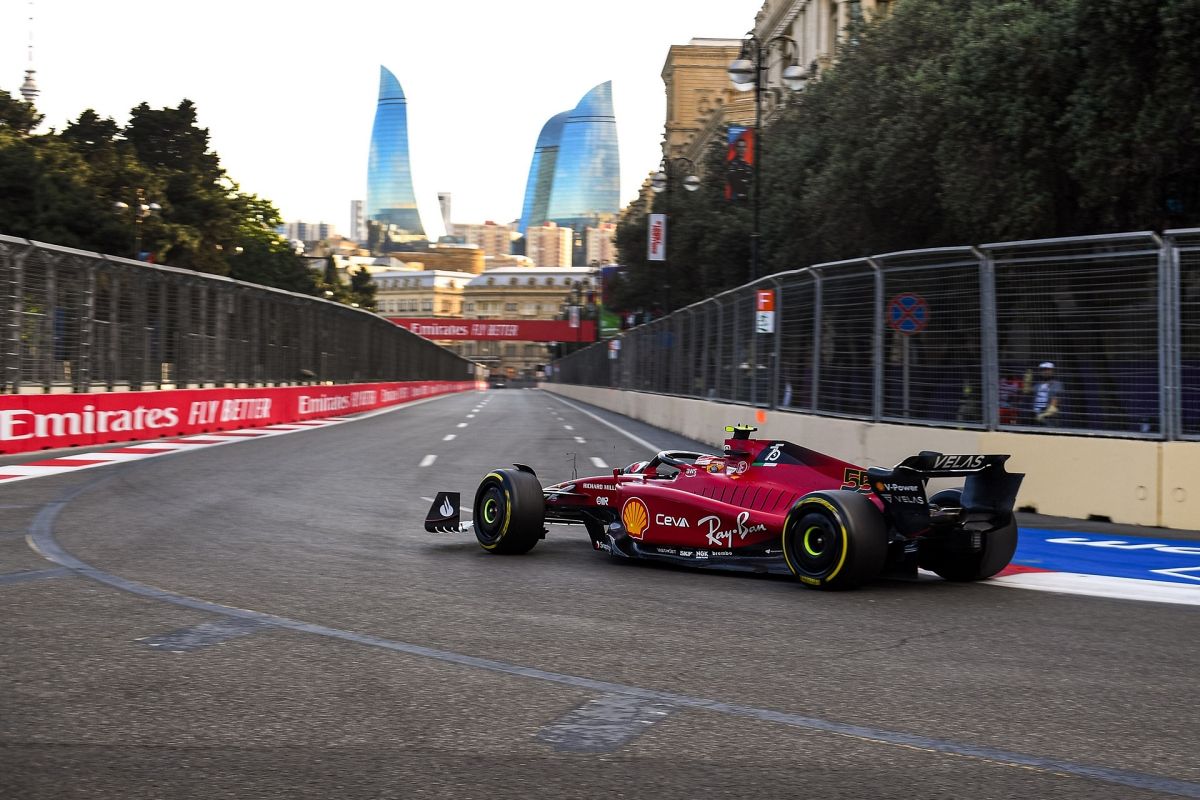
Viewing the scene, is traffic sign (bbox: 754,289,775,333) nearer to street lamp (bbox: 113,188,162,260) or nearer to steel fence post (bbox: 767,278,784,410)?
steel fence post (bbox: 767,278,784,410)

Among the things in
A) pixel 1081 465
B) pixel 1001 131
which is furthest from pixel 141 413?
pixel 1001 131

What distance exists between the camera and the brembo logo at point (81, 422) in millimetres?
18094

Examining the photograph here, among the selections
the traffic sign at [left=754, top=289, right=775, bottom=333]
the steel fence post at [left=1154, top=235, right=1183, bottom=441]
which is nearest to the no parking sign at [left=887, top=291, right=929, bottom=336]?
the steel fence post at [left=1154, top=235, right=1183, bottom=441]

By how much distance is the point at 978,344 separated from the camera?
1312 centimetres

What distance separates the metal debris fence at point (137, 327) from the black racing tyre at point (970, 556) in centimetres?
1427

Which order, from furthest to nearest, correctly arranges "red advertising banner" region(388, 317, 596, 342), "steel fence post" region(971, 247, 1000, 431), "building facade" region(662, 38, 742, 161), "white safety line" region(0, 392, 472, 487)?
"red advertising banner" region(388, 317, 596, 342), "building facade" region(662, 38, 742, 161), "white safety line" region(0, 392, 472, 487), "steel fence post" region(971, 247, 1000, 431)

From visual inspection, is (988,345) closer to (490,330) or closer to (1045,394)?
Answer: (1045,394)

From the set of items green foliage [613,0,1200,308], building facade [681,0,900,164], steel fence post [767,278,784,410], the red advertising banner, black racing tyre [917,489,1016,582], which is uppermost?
building facade [681,0,900,164]

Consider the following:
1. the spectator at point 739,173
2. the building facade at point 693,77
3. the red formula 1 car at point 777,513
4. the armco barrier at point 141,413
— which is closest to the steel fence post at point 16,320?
the armco barrier at point 141,413

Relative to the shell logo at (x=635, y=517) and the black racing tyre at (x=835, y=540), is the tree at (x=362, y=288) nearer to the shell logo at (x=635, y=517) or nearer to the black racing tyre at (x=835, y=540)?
the shell logo at (x=635, y=517)

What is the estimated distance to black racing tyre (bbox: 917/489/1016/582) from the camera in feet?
26.8

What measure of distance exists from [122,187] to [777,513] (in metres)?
61.6

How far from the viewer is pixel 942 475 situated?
25.0 ft

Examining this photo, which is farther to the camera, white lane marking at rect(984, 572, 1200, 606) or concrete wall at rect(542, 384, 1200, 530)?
concrete wall at rect(542, 384, 1200, 530)
